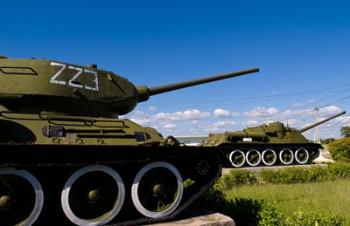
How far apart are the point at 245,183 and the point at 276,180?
1231 millimetres

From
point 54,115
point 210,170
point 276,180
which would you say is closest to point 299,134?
point 276,180

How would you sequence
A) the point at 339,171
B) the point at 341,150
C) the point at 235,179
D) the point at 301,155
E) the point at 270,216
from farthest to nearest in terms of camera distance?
the point at 301,155 < the point at 341,150 < the point at 339,171 < the point at 235,179 < the point at 270,216

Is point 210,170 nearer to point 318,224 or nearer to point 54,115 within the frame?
point 318,224

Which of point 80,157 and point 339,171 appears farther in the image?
point 339,171

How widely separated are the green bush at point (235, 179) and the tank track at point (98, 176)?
19.9 ft

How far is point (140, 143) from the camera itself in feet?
21.0

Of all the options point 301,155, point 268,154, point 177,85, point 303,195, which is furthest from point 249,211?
point 301,155

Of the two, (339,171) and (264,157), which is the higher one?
(264,157)

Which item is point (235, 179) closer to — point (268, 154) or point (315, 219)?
point (315, 219)

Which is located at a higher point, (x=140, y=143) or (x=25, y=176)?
(x=140, y=143)

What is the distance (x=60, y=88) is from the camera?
6695 millimetres

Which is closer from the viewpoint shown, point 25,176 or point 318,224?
point 25,176

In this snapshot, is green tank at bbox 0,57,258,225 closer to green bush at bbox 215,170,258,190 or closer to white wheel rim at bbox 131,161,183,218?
white wheel rim at bbox 131,161,183,218

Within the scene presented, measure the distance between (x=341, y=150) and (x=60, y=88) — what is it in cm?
1969
